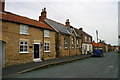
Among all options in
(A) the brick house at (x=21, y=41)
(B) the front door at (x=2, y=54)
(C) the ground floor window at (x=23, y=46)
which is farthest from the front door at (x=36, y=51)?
(B) the front door at (x=2, y=54)

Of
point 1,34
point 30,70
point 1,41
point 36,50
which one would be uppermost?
point 1,34

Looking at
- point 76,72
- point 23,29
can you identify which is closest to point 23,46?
point 23,29

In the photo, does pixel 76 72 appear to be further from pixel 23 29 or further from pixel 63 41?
pixel 63 41

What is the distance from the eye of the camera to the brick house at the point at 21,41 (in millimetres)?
12078

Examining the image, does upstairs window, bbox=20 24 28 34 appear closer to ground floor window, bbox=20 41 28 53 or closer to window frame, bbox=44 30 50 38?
ground floor window, bbox=20 41 28 53

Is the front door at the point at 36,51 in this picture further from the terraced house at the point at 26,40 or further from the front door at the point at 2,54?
the front door at the point at 2,54

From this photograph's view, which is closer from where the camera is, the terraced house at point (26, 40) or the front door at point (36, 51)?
the terraced house at point (26, 40)

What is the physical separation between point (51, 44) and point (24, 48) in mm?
5930

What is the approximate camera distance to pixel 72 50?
26.3 m

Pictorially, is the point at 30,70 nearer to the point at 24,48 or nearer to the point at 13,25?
the point at 24,48

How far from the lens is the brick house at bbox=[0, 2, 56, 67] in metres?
12.1

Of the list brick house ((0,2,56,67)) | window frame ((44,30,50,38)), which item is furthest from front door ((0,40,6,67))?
window frame ((44,30,50,38))

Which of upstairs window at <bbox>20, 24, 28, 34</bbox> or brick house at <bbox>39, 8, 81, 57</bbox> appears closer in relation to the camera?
upstairs window at <bbox>20, 24, 28, 34</bbox>

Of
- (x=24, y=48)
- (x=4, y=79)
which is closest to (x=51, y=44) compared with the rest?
(x=24, y=48)
